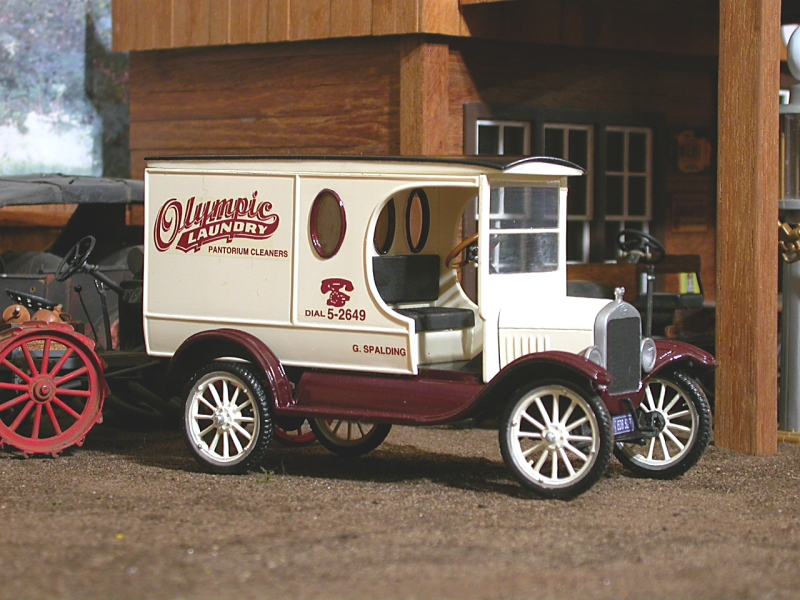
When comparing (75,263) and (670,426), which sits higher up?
(75,263)

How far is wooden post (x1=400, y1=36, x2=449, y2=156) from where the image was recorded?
10305 mm

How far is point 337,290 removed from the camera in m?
7.48

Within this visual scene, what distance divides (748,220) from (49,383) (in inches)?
184

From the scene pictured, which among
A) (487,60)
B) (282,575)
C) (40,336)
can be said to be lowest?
(282,575)

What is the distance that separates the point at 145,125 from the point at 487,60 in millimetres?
3729

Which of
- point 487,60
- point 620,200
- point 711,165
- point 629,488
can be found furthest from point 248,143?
point 629,488

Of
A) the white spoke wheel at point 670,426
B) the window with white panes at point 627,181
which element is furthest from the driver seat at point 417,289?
the window with white panes at point 627,181

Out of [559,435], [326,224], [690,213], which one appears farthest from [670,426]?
[690,213]

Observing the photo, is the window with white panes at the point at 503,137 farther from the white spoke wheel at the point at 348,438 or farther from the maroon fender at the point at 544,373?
the maroon fender at the point at 544,373

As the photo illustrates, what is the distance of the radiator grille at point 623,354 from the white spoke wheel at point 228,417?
202 cm

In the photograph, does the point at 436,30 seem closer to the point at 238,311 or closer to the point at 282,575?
the point at 238,311

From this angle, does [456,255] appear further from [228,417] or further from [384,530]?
[384,530]

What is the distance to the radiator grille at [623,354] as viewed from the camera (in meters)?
7.19

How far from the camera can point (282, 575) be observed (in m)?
5.44
